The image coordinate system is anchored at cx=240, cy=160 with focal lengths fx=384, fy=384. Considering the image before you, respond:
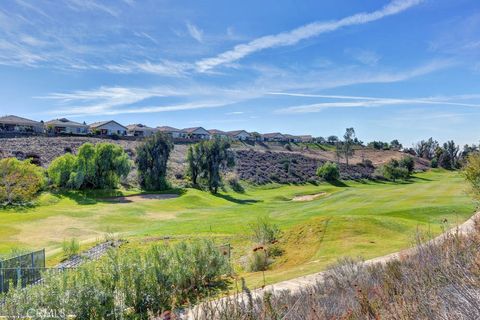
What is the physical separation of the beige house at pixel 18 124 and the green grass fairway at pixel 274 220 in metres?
51.9

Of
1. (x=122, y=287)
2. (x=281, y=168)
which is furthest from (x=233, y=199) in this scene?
(x=122, y=287)

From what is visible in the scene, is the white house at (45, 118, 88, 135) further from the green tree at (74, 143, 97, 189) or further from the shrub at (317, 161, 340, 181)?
the shrub at (317, 161, 340, 181)

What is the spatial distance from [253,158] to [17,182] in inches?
2234

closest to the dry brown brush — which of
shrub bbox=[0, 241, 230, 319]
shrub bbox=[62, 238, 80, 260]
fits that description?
shrub bbox=[0, 241, 230, 319]

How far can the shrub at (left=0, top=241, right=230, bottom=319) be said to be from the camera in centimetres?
751

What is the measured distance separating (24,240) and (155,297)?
23.9 metres

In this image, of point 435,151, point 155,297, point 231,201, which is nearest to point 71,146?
point 231,201

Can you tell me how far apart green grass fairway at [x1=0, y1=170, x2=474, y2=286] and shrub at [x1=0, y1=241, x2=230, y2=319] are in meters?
1.98

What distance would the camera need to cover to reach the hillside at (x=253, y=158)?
6496 cm

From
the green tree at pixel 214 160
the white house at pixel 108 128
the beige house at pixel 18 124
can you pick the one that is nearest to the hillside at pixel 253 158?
the green tree at pixel 214 160

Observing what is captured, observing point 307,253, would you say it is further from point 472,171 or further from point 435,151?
point 435,151

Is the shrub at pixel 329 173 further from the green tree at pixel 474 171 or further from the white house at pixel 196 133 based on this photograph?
the green tree at pixel 474 171

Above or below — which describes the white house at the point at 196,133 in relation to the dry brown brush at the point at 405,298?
above

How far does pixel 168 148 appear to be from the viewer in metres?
60.0
